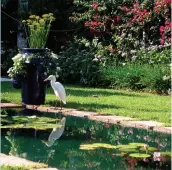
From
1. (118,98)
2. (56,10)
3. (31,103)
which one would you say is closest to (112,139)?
(31,103)

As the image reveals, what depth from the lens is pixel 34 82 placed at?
814 cm

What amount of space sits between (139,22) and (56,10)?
11.4 ft

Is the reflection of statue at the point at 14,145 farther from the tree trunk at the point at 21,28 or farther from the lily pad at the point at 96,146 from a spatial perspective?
the tree trunk at the point at 21,28

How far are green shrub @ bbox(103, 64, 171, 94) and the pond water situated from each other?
3960 millimetres

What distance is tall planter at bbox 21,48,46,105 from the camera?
8039mm

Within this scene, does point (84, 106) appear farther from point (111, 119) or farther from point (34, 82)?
point (111, 119)

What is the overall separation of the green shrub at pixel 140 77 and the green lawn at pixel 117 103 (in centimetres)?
39

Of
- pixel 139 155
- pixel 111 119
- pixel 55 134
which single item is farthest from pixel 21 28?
pixel 139 155

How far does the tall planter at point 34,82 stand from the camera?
8039 mm

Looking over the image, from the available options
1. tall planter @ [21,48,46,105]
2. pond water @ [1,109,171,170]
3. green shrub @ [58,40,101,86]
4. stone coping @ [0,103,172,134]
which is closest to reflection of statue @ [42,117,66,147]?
pond water @ [1,109,171,170]

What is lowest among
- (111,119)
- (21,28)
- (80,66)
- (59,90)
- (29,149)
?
(29,149)

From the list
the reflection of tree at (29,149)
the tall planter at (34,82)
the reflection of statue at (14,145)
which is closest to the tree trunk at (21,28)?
the tall planter at (34,82)

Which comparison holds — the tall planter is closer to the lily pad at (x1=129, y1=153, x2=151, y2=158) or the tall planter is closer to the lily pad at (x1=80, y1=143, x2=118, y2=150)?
the lily pad at (x1=80, y1=143, x2=118, y2=150)

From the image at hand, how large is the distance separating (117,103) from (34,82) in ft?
4.43
